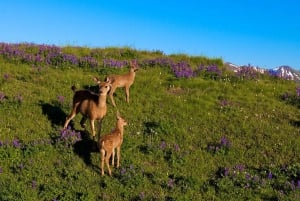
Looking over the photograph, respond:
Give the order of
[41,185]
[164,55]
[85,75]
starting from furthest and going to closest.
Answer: [164,55] < [85,75] < [41,185]

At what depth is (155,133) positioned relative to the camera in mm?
17922

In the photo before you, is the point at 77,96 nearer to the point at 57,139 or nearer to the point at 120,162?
the point at 57,139

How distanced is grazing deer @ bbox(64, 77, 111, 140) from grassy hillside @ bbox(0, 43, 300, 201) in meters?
0.66

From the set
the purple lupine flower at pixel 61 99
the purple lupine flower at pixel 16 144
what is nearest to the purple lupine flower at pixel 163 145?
the purple lupine flower at pixel 61 99

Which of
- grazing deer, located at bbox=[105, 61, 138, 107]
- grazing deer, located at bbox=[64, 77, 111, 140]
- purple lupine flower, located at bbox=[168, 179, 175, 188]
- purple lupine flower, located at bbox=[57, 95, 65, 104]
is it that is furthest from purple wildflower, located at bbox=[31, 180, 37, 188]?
grazing deer, located at bbox=[105, 61, 138, 107]

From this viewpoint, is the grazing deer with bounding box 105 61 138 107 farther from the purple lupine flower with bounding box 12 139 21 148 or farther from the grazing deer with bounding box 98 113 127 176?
the purple lupine flower with bounding box 12 139 21 148

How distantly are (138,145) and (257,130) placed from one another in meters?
4.62

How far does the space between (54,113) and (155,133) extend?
12.2ft

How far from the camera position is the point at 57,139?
16703 millimetres

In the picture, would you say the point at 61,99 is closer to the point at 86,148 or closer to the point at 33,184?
the point at 86,148

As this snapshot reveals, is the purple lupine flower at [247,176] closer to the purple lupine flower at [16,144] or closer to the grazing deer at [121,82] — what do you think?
the grazing deer at [121,82]

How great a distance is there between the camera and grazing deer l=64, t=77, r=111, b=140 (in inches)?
659

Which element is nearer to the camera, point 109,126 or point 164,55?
point 109,126

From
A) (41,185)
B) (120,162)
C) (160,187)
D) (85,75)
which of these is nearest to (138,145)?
(120,162)
